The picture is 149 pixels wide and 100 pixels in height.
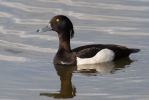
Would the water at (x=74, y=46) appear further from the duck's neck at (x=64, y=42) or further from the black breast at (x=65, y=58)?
the duck's neck at (x=64, y=42)

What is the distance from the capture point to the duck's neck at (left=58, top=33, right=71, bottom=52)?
51.4 ft

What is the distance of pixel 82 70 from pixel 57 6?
17.4 feet

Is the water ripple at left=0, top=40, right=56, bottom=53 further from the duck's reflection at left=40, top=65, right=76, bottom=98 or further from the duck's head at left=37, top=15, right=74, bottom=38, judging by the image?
the duck's reflection at left=40, top=65, right=76, bottom=98

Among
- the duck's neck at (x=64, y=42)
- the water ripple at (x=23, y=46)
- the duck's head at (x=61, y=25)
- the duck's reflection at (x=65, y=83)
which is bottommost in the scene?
the duck's reflection at (x=65, y=83)

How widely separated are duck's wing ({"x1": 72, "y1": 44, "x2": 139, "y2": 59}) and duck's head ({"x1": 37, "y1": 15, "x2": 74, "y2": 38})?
54cm

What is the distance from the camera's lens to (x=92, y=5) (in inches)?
776

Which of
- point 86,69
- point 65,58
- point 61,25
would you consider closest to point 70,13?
point 61,25

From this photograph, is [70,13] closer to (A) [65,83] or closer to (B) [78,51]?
(B) [78,51]

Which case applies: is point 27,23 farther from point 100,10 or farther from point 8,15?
point 100,10

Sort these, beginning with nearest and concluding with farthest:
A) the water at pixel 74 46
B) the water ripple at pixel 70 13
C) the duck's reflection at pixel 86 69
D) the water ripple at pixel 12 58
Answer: the water at pixel 74 46
the duck's reflection at pixel 86 69
the water ripple at pixel 12 58
the water ripple at pixel 70 13

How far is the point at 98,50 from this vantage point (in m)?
15.4

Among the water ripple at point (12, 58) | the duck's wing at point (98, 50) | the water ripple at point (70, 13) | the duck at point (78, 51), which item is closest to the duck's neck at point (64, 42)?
the duck at point (78, 51)

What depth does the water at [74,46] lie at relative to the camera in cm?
1265

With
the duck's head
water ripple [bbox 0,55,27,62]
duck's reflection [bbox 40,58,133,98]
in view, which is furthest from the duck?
water ripple [bbox 0,55,27,62]
